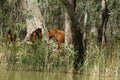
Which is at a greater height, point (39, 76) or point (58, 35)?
point (58, 35)

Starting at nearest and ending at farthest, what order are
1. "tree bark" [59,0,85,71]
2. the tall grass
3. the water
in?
the water < the tall grass < "tree bark" [59,0,85,71]

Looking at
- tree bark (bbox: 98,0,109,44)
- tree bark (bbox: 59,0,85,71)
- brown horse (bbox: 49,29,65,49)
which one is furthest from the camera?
tree bark (bbox: 98,0,109,44)

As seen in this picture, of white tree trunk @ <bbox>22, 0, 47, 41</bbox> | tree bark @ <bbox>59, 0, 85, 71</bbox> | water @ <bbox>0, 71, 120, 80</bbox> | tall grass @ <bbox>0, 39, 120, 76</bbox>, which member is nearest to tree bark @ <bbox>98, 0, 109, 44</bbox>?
white tree trunk @ <bbox>22, 0, 47, 41</bbox>

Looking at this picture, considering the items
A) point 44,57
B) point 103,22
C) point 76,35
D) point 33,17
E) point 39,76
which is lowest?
point 39,76

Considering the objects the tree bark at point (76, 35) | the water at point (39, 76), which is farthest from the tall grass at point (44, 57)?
the water at point (39, 76)

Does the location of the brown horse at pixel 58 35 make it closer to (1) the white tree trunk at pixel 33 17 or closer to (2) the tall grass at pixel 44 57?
(1) the white tree trunk at pixel 33 17

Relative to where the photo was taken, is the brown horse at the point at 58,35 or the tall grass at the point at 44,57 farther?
the brown horse at the point at 58,35

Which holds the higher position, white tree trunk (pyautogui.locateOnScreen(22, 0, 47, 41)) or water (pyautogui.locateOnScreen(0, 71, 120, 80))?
white tree trunk (pyautogui.locateOnScreen(22, 0, 47, 41))

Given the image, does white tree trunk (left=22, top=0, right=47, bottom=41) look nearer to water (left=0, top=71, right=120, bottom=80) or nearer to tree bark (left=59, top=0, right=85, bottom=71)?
tree bark (left=59, top=0, right=85, bottom=71)

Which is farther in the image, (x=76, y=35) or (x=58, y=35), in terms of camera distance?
(x=58, y=35)

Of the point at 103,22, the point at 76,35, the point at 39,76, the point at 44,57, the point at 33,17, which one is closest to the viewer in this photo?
the point at 39,76

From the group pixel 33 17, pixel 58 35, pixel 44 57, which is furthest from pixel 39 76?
pixel 33 17

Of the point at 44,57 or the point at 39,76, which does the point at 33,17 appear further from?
the point at 39,76

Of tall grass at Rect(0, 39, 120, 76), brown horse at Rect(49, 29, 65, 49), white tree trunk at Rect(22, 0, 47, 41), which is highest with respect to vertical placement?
white tree trunk at Rect(22, 0, 47, 41)
